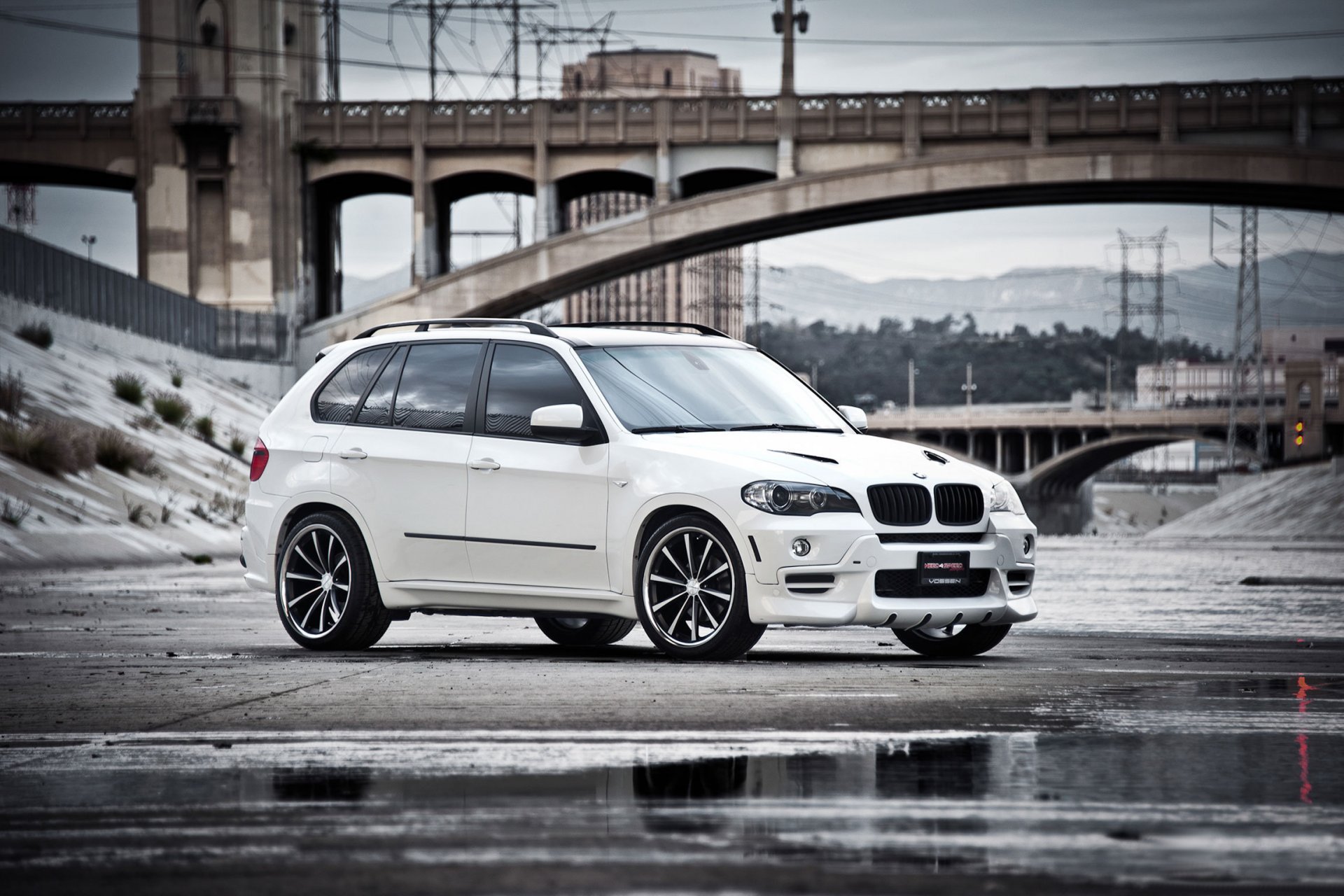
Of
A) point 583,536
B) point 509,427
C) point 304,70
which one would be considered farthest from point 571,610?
point 304,70

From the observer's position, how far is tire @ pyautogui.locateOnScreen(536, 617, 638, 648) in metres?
11.5

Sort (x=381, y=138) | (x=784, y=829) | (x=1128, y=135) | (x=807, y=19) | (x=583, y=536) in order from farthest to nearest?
1. (x=807, y=19)
2. (x=381, y=138)
3. (x=1128, y=135)
4. (x=583, y=536)
5. (x=784, y=829)

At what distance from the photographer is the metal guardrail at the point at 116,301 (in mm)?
35625

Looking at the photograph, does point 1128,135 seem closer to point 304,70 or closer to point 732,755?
point 304,70

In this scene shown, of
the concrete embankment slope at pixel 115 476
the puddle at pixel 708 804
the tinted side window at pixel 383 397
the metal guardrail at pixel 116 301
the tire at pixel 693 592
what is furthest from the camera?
the metal guardrail at pixel 116 301

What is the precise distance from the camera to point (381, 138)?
62.3 metres

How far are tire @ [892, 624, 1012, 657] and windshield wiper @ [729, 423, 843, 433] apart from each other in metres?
1.21

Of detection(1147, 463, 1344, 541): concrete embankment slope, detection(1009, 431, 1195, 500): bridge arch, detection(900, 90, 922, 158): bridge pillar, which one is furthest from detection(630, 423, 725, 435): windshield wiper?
detection(1009, 431, 1195, 500): bridge arch

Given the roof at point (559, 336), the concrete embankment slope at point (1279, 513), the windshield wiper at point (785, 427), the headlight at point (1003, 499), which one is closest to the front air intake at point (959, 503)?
the headlight at point (1003, 499)

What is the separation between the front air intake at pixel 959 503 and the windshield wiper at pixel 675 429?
1273 millimetres

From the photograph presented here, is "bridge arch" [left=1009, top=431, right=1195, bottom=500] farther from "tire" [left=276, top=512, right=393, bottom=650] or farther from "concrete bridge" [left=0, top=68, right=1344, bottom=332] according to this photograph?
"tire" [left=276, top=512, right=393, bottom=650]

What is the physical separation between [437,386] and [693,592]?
2.21 meters

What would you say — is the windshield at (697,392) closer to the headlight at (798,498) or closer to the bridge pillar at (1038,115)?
the headlight at (798,498)

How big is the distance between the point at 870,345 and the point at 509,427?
586ft
